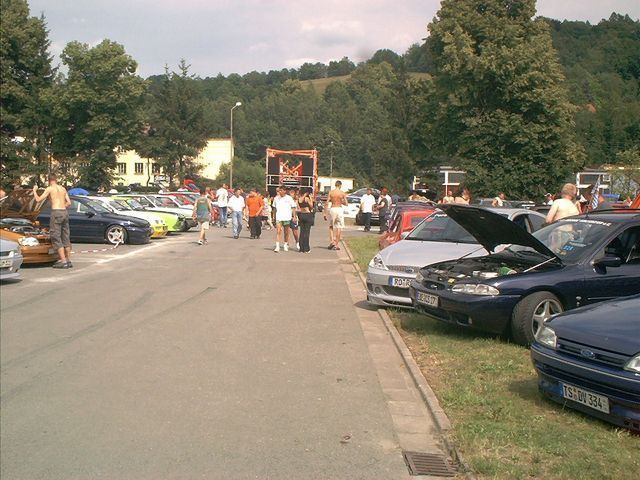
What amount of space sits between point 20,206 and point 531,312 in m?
15.3

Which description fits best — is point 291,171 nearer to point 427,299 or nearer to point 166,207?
point 166,207

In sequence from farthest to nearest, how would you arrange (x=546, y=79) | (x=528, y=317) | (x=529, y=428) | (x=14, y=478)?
(x=546, y=79) → (x=528, y=317) → (x=529, y=428) → (x=14, y=478)

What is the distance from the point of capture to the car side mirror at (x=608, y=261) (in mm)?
7969

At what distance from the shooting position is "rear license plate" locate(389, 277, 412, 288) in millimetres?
10641

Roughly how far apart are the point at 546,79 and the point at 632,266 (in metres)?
33.9

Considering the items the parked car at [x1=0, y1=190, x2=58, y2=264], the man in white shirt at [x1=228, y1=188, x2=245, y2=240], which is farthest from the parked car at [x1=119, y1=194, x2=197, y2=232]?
the parked car at [x1=0, y1=190, x2=58, y2=264]

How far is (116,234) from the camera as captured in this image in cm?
2131

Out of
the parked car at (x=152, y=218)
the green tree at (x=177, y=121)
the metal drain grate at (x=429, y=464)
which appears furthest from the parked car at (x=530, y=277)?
the green tree at (x=177, y=121)

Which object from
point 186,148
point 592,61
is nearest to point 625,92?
point 592,61

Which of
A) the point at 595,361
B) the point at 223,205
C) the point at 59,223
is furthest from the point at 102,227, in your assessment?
the point at 595,361

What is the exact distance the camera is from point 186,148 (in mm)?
62844

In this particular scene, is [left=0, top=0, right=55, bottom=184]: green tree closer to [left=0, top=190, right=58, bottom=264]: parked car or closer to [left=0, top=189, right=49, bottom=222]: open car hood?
[left=0, top=189, right=49, bottom=222]: open car hood

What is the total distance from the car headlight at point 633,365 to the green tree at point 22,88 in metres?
44.7

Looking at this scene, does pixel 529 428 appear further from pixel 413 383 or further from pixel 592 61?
pixel 592 61
